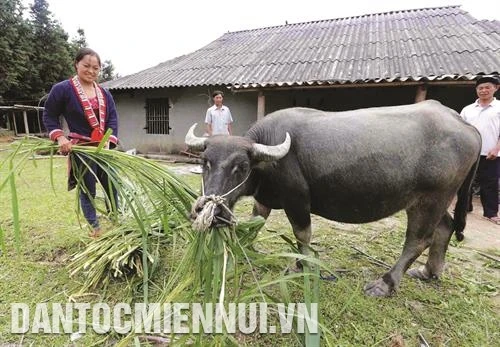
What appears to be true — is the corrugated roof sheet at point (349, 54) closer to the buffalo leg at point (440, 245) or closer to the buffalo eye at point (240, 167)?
the buffalo leg at point (440, 245)

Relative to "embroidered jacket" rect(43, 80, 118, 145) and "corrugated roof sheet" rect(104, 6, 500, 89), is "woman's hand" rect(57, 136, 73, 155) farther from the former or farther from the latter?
"corrugated roof sheet" rect(104, 6, 500, 89)

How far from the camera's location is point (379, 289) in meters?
2.28

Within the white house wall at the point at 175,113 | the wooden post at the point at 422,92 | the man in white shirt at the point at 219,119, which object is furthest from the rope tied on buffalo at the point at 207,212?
the white house wall at the point at 175,113

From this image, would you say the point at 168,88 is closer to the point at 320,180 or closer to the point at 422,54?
the point at 422,54

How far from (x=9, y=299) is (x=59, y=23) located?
2932 cm

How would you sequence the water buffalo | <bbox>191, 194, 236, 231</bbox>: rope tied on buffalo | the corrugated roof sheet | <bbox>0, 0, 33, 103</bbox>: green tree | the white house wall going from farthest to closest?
<bbox>0, 0, 33, 103</bbox>: green tree < the white house wall < the corrugated roof sheet < the water buffalo < <bbox>191, 194, 236, 231</bbox>: rope tied on buffalo

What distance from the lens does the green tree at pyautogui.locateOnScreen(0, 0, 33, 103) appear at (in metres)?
18.5

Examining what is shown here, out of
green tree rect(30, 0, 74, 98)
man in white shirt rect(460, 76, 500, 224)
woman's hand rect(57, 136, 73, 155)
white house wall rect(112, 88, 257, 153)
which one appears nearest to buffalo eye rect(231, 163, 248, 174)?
woman's hand rect(57, 136, 73, 155)

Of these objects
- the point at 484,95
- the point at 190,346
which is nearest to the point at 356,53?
the point at 484,95

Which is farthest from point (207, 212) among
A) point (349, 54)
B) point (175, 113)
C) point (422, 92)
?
point (175, 113)

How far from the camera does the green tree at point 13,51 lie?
18.5 m

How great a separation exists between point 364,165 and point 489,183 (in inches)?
127

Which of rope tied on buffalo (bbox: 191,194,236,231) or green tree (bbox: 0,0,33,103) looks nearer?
rope tied on buffalo (bbox: 191,194,236,231)

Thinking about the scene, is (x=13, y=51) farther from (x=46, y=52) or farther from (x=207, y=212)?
(x=207, y=212)
